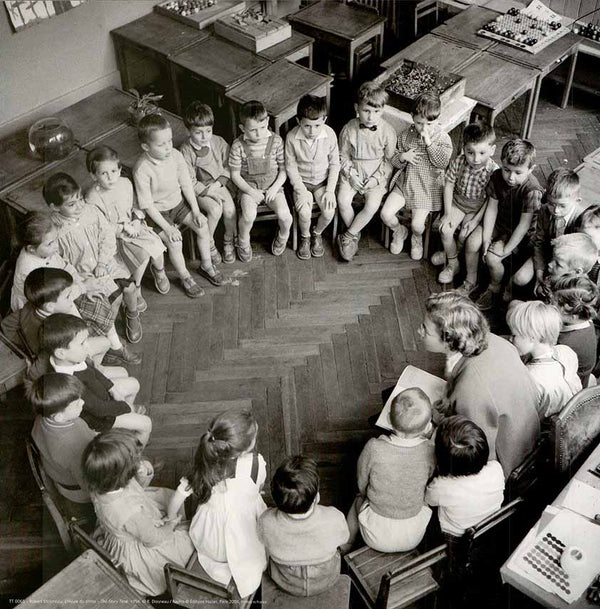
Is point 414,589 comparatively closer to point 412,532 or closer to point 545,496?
point 412,532

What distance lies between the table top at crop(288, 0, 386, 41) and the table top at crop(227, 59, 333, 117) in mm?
608

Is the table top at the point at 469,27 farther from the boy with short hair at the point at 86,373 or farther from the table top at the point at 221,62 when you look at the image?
the boy with short hair at the point at 86,373

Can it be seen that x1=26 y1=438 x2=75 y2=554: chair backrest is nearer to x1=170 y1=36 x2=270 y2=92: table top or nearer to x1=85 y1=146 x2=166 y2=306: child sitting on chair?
x1=85 y1=146 x2=166 y2=306: child sitting on chair

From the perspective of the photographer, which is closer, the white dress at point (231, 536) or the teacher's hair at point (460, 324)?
the white dress at point (231, 536)

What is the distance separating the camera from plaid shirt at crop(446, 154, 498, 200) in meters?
4.24

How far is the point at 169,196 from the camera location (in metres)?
4.33

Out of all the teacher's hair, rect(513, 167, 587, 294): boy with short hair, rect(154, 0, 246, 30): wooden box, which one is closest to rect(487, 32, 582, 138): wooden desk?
rect(513, 167, 587, 294): boy with short hair

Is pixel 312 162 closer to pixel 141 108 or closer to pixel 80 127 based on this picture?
pixel 141 108

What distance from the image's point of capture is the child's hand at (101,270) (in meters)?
3.97

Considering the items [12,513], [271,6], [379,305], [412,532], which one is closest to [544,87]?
[271,6]

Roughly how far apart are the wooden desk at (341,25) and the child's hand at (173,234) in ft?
6.96

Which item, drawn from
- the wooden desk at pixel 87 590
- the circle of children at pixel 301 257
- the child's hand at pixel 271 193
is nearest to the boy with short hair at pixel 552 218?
the circle of children at pixel 301 257

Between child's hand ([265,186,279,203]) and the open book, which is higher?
the open book

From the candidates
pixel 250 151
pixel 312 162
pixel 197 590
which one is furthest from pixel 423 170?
pixel 197 590
